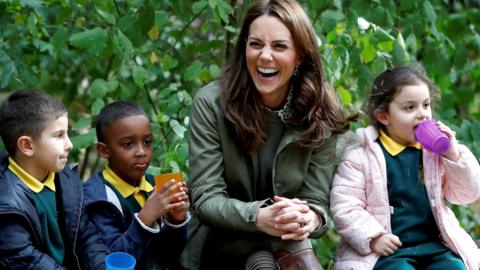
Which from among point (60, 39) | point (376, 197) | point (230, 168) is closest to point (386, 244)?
point (376, 197)

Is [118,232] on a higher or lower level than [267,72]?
lower

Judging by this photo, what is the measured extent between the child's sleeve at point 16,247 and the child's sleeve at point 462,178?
170cm

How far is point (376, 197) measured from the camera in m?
3.15

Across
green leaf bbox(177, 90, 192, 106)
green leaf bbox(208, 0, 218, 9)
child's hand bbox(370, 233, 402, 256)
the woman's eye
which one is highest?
green leaf bbox(208, 0, 218, 9)

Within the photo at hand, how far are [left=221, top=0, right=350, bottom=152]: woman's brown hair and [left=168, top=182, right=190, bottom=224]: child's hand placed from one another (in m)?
0.33

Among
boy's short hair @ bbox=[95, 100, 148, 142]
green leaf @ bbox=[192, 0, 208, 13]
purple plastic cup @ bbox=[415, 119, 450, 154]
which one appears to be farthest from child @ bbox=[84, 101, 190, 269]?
purple plastic cup @ bbox=[415, 119, 450, 154]

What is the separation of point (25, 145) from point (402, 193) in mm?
1573

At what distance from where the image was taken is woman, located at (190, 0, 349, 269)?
121 inches

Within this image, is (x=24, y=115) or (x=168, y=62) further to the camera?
(x=168, y=62)

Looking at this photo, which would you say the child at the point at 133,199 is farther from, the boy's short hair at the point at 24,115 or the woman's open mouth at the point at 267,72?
the woman's open mouth at the point at 267,72

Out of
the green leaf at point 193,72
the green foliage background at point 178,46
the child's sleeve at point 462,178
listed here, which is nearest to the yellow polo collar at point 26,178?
the green foliage background at point 178,46

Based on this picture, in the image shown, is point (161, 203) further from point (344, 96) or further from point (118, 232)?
point (344, 96)

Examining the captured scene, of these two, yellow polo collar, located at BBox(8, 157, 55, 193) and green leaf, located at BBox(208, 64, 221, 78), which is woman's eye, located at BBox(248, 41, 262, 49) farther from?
yellow polo collar, located at BBox(8, 157, 55, 193)

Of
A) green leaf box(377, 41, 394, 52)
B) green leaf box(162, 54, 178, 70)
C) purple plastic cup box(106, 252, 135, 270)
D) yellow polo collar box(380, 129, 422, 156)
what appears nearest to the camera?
purple plastic cup box(106, 252, 135, 270)
